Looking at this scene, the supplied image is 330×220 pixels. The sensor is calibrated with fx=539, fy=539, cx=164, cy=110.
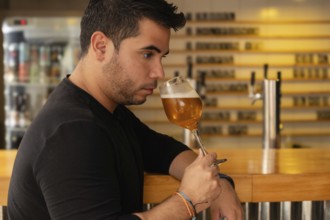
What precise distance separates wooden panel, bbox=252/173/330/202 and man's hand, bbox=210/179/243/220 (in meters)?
0.12

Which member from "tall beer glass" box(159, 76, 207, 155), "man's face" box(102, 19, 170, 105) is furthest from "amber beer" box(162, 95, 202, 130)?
"man's face" box(102, 19, 170, 105)

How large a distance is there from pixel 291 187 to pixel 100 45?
2.50 feet

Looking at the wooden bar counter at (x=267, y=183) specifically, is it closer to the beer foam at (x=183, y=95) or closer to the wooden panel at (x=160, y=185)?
the wooden panel at (x=160, y=185)

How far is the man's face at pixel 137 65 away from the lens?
4.56ft

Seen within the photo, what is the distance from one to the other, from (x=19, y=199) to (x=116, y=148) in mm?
273

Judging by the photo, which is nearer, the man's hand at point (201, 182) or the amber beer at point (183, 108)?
the man's hand at point (201, 182)

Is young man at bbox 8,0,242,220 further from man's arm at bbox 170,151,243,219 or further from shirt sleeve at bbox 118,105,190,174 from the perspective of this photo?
shirt sleeve at bbox 118,105,190,174

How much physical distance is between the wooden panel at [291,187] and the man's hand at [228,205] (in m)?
0.12

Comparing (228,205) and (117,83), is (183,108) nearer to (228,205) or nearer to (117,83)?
(117,83)

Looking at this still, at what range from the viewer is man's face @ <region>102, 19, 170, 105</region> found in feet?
4.56

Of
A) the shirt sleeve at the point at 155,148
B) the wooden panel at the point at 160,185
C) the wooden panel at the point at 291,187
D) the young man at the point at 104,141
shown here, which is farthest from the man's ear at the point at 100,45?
the wooden panel at the point at 291,187

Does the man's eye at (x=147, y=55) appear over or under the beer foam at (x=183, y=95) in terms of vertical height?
over

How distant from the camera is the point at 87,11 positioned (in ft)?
4.88

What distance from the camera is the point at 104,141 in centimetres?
128
